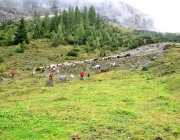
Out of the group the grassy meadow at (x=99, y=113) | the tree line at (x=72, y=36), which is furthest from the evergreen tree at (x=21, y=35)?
the grassy meadow at (x=99, y=113)

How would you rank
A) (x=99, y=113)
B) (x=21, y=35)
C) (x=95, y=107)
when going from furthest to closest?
(x=21, y=35) < (x=95, y=107) < (x=99, y=113)

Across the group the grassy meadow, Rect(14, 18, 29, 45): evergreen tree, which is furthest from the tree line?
the grassy meadow

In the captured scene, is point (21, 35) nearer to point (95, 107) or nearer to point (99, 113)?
point (95, 107)

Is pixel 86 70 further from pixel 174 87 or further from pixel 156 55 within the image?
pixel 174 87

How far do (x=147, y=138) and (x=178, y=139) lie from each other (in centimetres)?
261

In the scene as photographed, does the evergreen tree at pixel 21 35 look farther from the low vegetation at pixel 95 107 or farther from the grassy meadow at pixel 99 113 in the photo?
the grassy meadow at pixel 99 113

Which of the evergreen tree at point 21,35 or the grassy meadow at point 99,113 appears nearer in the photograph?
the grassy meadow at point 99,113

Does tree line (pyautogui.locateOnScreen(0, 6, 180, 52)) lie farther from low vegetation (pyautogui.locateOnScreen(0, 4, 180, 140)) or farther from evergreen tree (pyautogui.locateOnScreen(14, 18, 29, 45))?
low vegetation (pyautogui.locateOnScreen(0, 4, 180, 140))

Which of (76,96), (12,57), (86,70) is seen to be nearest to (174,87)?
(76,96)

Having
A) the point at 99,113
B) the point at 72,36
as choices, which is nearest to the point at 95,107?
the point at 99,113

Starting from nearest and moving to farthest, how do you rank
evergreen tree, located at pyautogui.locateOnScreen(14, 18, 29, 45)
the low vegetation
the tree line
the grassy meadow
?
the grassy meadow → the low vegetation → evergreen tree, located at pyautogui.locateOnScreen(14, 18, 29, 45) → the tree line

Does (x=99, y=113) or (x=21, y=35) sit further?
(x=21, y=35)

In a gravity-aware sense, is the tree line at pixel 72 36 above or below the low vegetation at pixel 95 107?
above

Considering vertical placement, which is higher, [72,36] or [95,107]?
[72,36]
